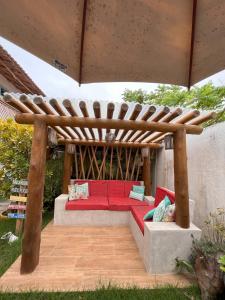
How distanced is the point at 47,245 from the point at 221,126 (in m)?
3.41

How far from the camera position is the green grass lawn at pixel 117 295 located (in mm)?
2117

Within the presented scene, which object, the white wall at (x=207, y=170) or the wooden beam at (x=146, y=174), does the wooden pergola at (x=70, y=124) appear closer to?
the white wall at (x=207, y=170)

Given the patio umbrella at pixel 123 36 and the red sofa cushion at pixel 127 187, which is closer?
the patio umbrella at pixel 123 36

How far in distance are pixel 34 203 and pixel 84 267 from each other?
1112 millimetres

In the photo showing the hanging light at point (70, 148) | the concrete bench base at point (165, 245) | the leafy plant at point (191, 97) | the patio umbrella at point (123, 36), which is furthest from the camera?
the leafy plant at point (191, 97)

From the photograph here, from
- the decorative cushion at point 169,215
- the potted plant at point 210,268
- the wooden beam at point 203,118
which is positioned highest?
the wooden beam at point 203,118

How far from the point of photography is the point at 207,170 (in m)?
3.23

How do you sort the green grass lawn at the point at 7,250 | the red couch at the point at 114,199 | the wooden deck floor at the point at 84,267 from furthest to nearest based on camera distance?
the red couch at the point at 114,199
the green grass lawn at the point at 7,250
the wooden deck floor at the point at 84,267

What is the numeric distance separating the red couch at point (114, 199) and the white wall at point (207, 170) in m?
0.52

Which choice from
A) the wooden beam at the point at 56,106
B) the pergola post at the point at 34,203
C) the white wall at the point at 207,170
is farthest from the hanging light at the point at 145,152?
the pergola post at the point at 34,203

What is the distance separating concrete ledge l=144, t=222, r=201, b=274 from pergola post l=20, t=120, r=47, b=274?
1.51 m

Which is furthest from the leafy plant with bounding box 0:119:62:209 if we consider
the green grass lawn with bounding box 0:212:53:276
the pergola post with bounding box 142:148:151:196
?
the pergola post with bounding box 142:148:151:196

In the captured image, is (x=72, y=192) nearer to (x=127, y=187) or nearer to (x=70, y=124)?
(x=127, y=187)

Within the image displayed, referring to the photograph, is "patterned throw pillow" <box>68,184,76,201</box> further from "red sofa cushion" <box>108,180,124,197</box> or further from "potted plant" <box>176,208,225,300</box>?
"potted plant" <box>176,208,225,300</box>
